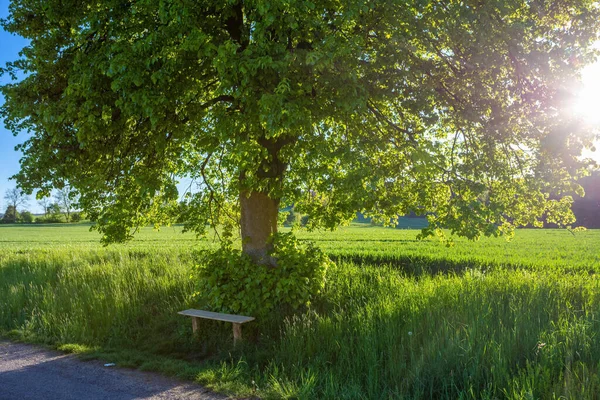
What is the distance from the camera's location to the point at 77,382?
642 centimetres

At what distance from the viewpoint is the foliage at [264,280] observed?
8.55 metres

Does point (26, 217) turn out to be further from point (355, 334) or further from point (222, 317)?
point (355, 334)

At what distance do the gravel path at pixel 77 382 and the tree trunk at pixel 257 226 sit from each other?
323 centimetres

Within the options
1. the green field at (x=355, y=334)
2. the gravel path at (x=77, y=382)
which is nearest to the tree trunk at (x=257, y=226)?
the green field at (x=355, y=334)

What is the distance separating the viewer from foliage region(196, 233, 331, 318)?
28.0ft

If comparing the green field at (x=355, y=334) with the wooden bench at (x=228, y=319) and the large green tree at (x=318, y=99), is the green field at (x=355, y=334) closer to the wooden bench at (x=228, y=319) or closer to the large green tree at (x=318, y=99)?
the wooden bench at (x=228, y=319)

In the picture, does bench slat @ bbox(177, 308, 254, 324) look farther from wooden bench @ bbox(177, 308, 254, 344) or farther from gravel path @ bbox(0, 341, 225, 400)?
gravel path @ bbox(0, 341, 225, 400)

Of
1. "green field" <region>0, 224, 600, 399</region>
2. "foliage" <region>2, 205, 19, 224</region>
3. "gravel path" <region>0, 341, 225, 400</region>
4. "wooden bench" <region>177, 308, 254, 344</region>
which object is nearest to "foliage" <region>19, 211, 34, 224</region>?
"foliage" <region>2, 205, 19, 224</region>

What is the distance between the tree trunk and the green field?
4.71 feet

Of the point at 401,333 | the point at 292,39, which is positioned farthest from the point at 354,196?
the point at 292,39

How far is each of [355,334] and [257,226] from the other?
3.27m

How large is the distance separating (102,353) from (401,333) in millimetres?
5092

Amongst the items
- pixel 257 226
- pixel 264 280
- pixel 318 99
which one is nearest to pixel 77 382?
pixel 264 280

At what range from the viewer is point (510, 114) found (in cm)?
827
